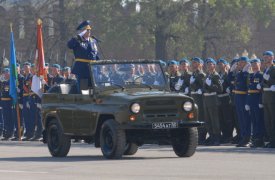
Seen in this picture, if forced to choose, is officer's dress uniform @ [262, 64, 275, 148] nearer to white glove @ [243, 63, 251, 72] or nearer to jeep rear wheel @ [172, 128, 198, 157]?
white glove @ [243, 63, 251, 72]

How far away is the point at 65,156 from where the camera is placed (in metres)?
19.8

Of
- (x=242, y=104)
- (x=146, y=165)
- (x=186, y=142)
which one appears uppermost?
(x=242, y=104)

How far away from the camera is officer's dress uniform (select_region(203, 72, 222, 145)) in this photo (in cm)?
2336

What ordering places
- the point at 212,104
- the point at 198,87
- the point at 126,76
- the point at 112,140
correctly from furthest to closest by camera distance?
the point at 198,87 < the point at 212,104 < the point at 126,76 < the point at 112,140

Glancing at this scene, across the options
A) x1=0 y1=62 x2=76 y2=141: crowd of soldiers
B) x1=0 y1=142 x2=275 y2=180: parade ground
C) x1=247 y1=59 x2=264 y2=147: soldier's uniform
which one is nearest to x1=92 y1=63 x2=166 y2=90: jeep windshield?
x1=0 y1=142 x2=275 y2=180: parade ground

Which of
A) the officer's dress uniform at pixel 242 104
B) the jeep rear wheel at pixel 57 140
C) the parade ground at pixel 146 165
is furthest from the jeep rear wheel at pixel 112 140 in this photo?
the officer's dress uniform at pixel 242 104

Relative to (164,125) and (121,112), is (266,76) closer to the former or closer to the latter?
(164,125)

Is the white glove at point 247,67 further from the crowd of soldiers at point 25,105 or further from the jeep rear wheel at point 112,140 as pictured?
the crowd of soldiers at point 25,105

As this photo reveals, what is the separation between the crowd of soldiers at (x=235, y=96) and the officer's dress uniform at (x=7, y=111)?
256 inches

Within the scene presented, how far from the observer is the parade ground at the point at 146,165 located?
14.8 m

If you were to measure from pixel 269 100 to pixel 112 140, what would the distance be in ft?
15.9

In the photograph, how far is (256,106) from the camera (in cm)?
2233

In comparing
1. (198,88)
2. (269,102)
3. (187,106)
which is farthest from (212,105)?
(187,106)

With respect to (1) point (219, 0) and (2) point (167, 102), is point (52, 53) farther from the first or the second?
(2) point (167, 102)
